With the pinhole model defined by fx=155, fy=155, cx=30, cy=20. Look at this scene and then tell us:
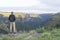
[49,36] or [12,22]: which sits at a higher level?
[12,22]

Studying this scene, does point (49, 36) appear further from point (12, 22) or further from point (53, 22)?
point (12, 22)

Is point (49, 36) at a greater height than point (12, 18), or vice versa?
point (12, 18)

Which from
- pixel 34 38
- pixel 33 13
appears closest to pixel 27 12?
pixel 33 13

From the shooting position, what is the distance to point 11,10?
80.8 inches

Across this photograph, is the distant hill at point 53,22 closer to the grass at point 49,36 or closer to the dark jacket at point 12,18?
the grass at point 49,36

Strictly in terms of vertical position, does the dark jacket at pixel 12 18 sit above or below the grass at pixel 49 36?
above

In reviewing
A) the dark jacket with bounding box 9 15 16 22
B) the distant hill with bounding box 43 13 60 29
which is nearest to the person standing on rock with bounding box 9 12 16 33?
the dark jacket with bounding box 9 15 16 22

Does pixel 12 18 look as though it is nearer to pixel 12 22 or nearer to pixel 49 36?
pixel 12 22

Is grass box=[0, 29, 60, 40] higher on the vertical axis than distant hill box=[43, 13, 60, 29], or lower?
lower

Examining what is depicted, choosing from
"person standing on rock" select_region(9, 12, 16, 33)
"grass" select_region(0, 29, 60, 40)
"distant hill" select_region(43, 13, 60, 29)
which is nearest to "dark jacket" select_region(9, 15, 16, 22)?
"person standing on rock" select_region(9, 12, 16, 33)

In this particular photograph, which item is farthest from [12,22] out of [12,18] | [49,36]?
[49,36]

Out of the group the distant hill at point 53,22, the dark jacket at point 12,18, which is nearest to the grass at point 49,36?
the distant hill at point 53,22

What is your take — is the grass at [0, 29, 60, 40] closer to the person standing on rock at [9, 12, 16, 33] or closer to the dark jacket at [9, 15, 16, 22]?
the person standing on rock at [9, 12, 16, 33]

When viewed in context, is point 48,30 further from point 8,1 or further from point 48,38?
point 8,1
